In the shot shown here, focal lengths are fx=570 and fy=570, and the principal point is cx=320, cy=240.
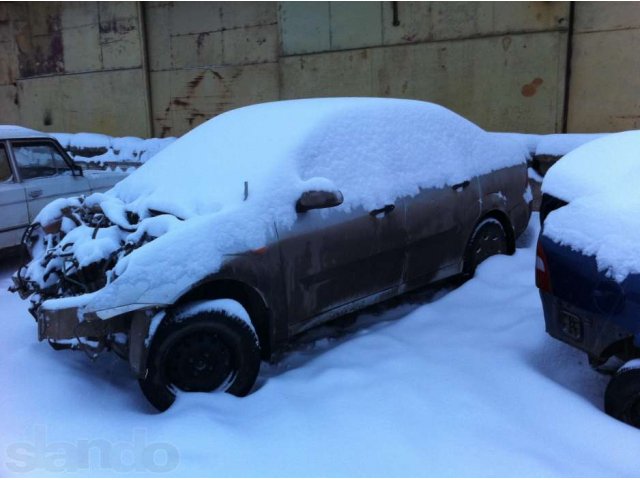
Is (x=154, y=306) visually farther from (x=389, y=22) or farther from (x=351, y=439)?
(x=389, y=22)

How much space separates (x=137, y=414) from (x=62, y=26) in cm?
1043

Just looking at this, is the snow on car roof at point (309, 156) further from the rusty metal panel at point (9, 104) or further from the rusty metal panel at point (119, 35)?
the rusty metal panel at point (9, 104)

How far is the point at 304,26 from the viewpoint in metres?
8.62

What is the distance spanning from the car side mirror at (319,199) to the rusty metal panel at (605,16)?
5306mm

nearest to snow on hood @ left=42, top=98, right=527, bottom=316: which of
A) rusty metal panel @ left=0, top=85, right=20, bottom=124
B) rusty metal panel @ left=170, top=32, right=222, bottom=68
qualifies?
rusty metal panel @ left=170, top=32, right=222, bottom=68

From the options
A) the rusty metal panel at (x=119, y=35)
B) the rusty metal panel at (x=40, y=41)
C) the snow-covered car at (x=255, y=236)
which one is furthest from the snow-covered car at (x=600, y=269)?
the rusty metal panel at (x=40, y=41)

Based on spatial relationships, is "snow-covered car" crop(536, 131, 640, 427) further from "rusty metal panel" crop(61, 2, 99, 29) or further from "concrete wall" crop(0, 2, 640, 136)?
"rusty metal panel" crop(61, 2, 99, 29)

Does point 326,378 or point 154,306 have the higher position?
point 154,306

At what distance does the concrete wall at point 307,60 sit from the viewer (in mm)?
7090

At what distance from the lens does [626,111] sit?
6.94m

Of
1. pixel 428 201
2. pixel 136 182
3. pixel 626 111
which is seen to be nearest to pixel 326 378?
pixel 428 201

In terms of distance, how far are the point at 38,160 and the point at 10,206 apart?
2.25 feet

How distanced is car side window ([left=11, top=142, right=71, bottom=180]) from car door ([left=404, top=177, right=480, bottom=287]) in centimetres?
413

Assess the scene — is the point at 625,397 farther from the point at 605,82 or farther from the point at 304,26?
the point at 304,26
